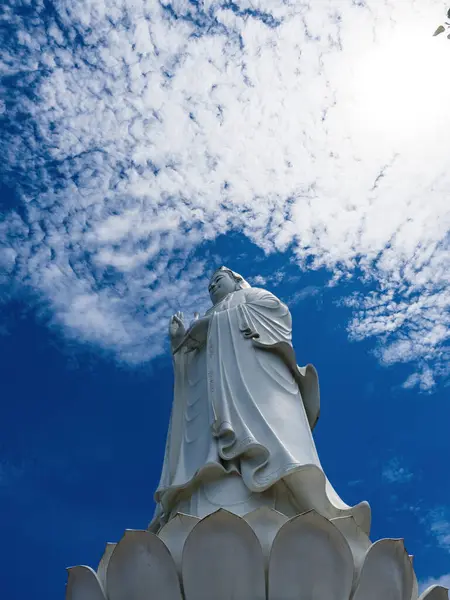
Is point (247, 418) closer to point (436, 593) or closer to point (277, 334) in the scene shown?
point (277, 334)

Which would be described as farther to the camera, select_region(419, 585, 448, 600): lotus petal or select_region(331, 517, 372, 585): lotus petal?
select_region(419, 585, 448, 600): lotus petal

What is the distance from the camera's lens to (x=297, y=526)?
4828mm

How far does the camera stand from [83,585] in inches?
200

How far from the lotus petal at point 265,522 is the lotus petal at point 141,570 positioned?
25.2 inches

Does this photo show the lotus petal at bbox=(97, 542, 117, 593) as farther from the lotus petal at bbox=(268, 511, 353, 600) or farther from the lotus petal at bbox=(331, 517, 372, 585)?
the lotus petal at bbox=(331, 517, 372, 585)

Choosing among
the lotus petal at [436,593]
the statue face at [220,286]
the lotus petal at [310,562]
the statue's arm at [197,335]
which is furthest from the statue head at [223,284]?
the lotus petal at [436,593]

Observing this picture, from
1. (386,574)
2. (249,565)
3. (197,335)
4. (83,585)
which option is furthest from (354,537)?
(197,335)

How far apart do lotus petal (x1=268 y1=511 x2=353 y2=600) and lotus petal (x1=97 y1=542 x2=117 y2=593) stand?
123 cm

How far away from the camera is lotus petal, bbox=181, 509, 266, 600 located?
475 cm

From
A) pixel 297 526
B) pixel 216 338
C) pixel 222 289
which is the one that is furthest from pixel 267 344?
pixel 297 526

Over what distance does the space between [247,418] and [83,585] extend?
2.28m

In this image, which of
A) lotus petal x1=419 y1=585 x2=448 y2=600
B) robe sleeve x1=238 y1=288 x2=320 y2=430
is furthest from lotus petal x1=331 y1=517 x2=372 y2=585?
robe sleeve x1=238 y1=288 x2=320 y2=430

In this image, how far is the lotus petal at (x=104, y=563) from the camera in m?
5.11

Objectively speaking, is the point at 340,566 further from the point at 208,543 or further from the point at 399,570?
the point at 208,543
